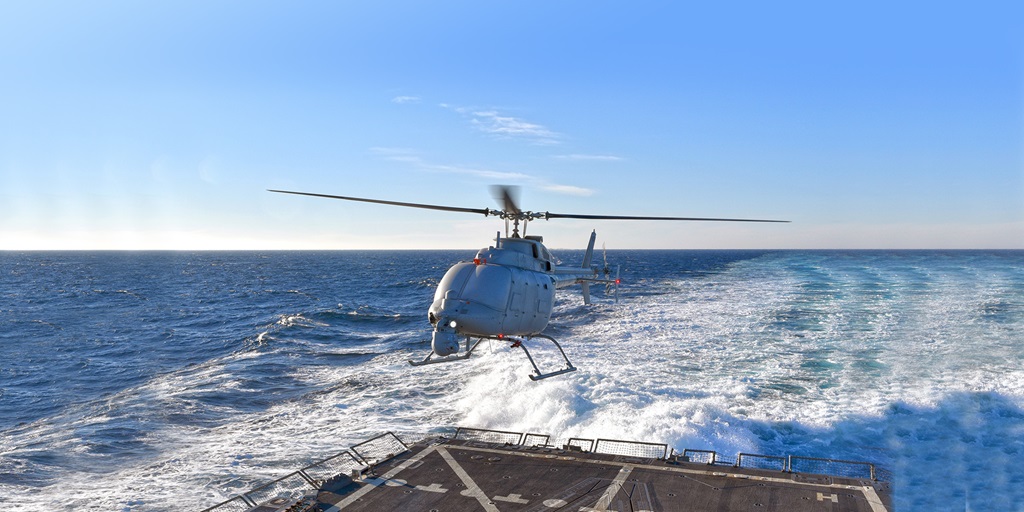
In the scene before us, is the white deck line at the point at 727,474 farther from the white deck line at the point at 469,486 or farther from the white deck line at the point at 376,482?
the white deck line at the point at 376,482

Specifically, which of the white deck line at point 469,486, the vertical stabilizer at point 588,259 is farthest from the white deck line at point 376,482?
the vertical stabilizer at point 588,259

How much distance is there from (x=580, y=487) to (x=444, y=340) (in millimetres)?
7272

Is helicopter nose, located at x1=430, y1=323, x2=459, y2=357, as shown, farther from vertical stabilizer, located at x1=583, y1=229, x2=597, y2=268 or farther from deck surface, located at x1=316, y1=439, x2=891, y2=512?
vertical stabilizer, located at x1=583, y1=229, x2=597, y2=268

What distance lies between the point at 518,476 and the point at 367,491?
17.2 ft

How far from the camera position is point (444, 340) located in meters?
19.1

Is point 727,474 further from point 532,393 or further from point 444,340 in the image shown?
point 532,393

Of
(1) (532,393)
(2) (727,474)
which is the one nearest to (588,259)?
(1) (532,393)

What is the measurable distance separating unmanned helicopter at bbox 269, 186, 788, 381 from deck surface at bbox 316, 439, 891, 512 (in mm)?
4014

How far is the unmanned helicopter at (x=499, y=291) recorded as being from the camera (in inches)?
766

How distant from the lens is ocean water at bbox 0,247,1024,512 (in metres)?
26.2

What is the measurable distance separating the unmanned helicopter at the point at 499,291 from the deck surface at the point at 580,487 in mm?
4014

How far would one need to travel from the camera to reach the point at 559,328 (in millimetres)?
58031

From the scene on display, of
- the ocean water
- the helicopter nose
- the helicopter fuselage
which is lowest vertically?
the ocean water

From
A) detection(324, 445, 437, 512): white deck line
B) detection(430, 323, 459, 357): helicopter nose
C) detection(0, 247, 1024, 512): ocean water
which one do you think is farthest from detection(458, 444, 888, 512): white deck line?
detection(430, 323, 459, 357): helicopter nose
